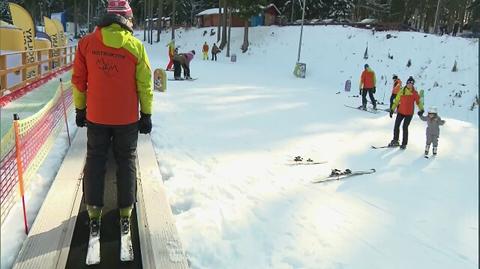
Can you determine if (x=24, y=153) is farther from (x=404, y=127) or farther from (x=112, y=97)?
(x=404, y=127)

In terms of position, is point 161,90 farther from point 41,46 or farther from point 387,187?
point 387,187

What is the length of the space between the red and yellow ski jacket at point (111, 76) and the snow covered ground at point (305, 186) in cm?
132

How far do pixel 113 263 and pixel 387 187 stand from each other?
4.64m

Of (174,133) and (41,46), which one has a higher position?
(41,46)

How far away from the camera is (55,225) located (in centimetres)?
403

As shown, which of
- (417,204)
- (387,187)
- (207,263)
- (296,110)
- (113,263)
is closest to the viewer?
(113,263)

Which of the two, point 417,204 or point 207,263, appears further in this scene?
point 417,204

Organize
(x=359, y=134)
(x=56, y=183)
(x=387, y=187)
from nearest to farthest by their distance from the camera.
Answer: (x=56, y=183) < (x=387, y=187) < (x=359, y=134)

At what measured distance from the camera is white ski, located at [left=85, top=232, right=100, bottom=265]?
3467mm

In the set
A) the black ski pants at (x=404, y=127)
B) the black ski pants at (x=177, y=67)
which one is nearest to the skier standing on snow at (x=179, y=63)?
the black ski pants at (x=177, y=67)

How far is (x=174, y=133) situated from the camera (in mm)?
8836

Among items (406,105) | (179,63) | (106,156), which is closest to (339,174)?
(406,105)

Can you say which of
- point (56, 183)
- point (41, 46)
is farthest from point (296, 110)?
point (41, 46)

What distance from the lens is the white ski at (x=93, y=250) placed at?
3467 millimetres
